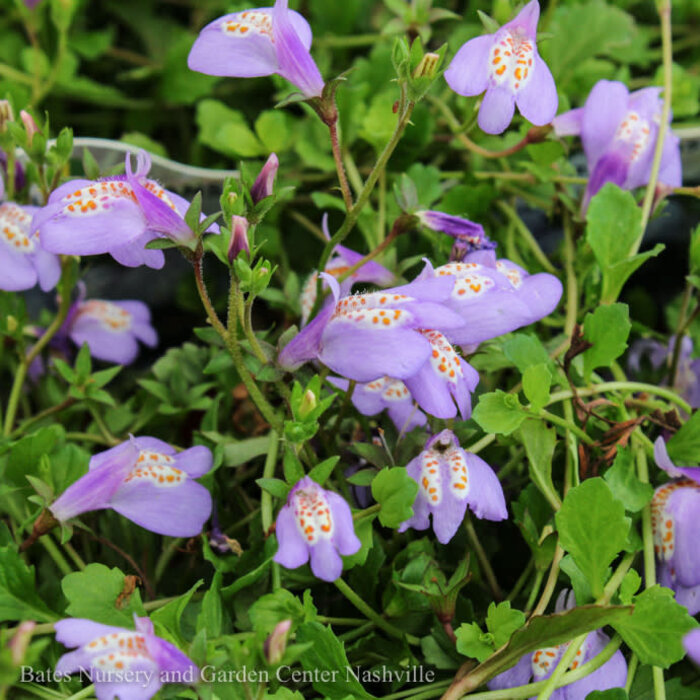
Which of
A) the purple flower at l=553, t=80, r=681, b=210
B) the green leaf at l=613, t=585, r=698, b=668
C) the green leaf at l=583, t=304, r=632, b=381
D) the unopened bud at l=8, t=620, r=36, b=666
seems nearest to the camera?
the unopened bud at l=8, t=620, r=36, b=666

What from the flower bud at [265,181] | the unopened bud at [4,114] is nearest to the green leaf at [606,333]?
the flower bud at [265,181]

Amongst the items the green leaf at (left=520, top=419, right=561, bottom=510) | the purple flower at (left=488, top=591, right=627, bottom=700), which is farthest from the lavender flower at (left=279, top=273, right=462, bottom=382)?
the purple flower at (left=488, top=591, right=627, bottom=700)

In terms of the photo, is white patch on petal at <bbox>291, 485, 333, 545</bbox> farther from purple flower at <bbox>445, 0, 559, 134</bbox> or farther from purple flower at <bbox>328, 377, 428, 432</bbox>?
purple flower at <bbox>445, 0, 559, 134</bbox>

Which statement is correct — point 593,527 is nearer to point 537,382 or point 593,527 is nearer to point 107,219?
point 537,382

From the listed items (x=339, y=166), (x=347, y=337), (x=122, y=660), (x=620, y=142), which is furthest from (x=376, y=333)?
(x=620, y=142)

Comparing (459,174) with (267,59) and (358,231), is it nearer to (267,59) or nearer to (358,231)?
(358,231)

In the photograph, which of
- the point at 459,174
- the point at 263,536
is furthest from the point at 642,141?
the point at 263,536

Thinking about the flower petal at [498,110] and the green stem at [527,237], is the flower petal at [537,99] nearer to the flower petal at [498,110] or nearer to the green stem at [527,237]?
the flower petal at [498,110]
